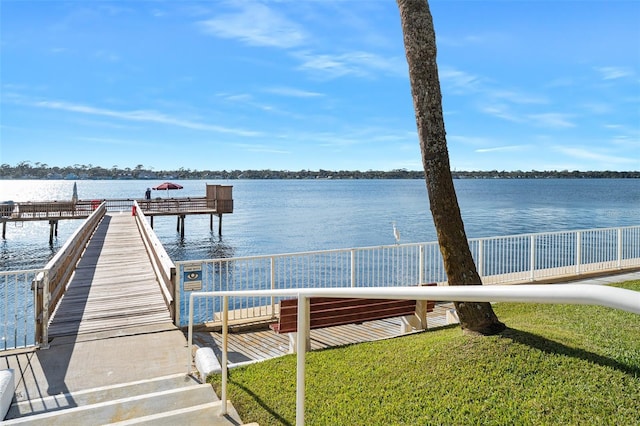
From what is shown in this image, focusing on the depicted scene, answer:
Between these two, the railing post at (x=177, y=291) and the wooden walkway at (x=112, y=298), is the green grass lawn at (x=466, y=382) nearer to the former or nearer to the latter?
the railing post at (x=177, y=291)

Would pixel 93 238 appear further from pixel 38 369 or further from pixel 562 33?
pixel 562 33

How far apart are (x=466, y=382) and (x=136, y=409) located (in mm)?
2957

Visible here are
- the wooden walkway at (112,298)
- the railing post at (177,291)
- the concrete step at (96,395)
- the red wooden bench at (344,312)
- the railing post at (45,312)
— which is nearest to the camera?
the concrete step at (96,395)

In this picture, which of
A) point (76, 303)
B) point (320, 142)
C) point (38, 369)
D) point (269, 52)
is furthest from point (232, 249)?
point (320, 142)

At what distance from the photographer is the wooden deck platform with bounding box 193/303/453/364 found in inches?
258

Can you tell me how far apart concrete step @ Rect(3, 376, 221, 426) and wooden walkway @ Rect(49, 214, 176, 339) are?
3.26 meters

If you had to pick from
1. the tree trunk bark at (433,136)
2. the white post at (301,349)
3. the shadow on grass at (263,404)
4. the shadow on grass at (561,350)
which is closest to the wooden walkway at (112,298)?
the shadow on grass at (263,404)

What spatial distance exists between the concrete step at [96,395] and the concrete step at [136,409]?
0.25 metres

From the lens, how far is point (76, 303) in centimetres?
879

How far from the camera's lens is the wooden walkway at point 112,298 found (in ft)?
24.6

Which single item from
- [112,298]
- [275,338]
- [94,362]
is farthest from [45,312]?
[275,338]

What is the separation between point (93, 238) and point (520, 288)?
19.6 m

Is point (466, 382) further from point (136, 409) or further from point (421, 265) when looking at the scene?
point (421, 265)

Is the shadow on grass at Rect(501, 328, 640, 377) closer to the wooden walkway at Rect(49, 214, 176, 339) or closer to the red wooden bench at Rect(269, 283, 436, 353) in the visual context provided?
the red wooden bench at Rect(269, 283, 436, 353)
